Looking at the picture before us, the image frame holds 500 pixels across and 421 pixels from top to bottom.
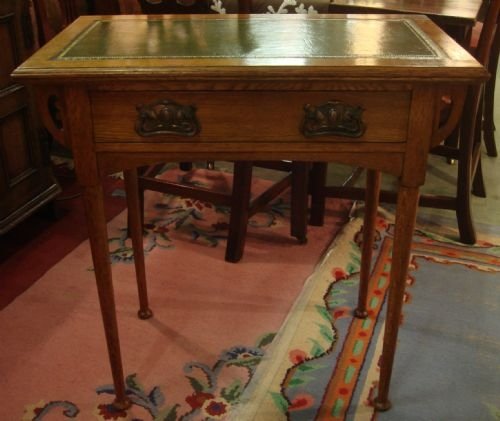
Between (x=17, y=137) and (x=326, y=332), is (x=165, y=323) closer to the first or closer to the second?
(x=326, y=332)

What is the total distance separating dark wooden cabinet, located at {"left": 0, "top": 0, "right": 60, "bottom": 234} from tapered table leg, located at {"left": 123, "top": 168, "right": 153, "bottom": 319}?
0.58 m

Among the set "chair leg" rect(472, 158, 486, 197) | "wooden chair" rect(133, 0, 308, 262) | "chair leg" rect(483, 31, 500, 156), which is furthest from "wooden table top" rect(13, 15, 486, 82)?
"chair leg" rect(483, 31, 500, 156)

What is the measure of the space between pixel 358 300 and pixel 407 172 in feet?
2.24

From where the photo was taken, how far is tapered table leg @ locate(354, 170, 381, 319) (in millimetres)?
1447

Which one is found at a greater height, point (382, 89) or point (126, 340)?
point (382, 89)

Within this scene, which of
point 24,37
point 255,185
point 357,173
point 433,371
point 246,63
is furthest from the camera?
point 255,185

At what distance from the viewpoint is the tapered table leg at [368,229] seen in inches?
57.0

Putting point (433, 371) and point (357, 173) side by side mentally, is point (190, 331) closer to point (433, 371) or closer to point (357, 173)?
point (433, 371)

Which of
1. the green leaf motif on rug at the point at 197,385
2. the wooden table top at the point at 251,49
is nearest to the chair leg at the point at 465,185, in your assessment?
the wooden table top at the point at 251,49

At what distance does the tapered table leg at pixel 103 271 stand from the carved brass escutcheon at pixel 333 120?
406mm

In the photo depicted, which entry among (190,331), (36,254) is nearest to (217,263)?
(190,331)

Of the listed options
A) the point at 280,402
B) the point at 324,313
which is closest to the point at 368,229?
the point at 324,313

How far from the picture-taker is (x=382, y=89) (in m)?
0.98

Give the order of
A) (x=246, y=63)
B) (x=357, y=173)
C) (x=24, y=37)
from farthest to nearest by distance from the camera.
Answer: (x=357, y=173)
(x=24, y=37)
(x=246, y=63)
